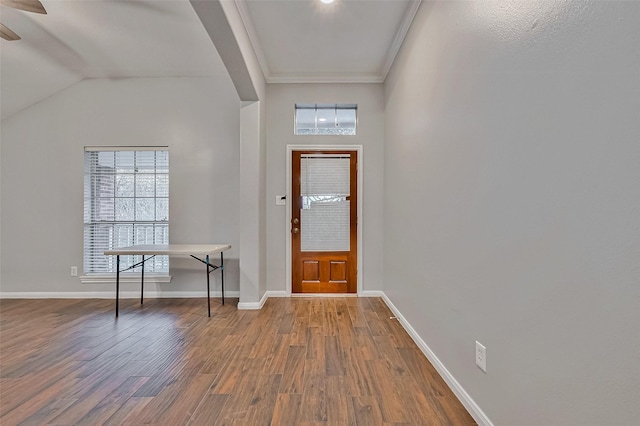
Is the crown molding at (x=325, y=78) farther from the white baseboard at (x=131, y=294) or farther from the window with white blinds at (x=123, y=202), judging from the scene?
the white baseboard at (x=131, y=294)

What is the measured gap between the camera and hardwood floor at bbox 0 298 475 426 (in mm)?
1637

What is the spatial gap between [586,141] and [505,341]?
93 cm

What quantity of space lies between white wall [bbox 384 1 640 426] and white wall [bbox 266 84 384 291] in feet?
5.88

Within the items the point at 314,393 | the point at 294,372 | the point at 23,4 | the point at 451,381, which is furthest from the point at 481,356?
the point at 23,4

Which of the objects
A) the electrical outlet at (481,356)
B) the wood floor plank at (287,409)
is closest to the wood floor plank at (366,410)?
the wood floor plank at (287,409)

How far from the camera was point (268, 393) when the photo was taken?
1.82m

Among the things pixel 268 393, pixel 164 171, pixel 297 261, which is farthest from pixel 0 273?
pixel 268 393

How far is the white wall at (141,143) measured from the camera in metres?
3.83

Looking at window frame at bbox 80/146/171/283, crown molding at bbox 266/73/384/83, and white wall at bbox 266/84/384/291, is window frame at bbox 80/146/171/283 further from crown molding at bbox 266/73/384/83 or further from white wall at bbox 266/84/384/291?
crown molding at bbox 266/73/384/83

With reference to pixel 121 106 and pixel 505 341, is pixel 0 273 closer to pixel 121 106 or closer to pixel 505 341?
pixel 121 106

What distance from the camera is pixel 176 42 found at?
3092 mm

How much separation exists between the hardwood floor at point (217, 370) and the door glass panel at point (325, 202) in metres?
1.05

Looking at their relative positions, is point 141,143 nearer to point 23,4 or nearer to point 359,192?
point 23,4

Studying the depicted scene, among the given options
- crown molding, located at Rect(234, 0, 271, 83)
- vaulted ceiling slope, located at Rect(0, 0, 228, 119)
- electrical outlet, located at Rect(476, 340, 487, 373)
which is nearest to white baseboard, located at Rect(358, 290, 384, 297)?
electrical outlet, located at Rect(476, 340, 487, 373)
